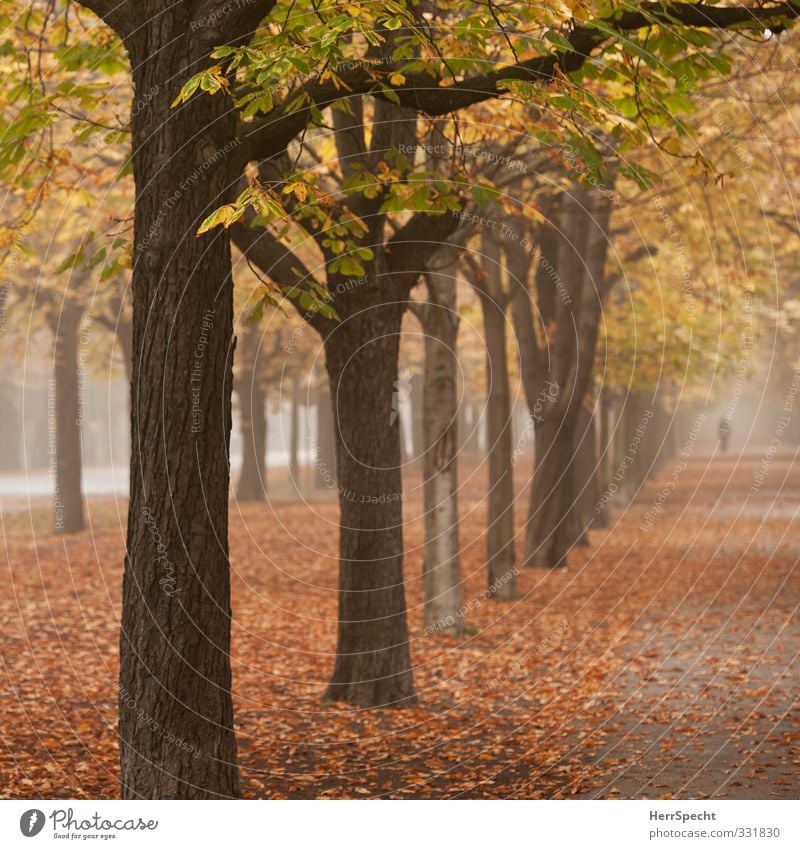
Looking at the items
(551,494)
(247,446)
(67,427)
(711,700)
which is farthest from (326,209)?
(247,446)

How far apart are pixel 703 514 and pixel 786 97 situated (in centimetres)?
1984

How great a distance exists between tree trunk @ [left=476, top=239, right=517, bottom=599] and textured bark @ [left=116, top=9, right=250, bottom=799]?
927 centimetres

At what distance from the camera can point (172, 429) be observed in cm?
623

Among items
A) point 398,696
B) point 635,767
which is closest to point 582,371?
point 398,696

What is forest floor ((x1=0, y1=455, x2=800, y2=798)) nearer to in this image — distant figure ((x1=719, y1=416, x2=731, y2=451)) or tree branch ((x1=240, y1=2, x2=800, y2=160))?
tree branch ((x1=240, y1=2, x2=800, y2=160))

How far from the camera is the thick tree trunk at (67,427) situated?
23.5m

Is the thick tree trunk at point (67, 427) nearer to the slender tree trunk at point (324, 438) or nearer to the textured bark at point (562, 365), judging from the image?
the textured bark at point (562, 365)

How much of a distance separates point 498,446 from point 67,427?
40.0ft

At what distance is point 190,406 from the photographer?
625cm

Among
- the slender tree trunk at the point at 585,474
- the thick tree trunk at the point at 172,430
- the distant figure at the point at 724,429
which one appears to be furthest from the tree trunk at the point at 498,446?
the distant figure at the point at 724,429

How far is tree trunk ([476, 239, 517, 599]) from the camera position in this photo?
51.5 feet

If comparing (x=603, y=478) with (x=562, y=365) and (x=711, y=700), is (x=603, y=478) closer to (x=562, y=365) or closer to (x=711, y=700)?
(x=562, y=365)

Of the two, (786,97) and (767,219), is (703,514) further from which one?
(786,97)

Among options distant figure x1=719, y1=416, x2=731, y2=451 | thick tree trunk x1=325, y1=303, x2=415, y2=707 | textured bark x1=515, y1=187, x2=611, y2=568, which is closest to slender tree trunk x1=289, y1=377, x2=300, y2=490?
textured bark x1=515, y1=187, x2=611, y2=568
